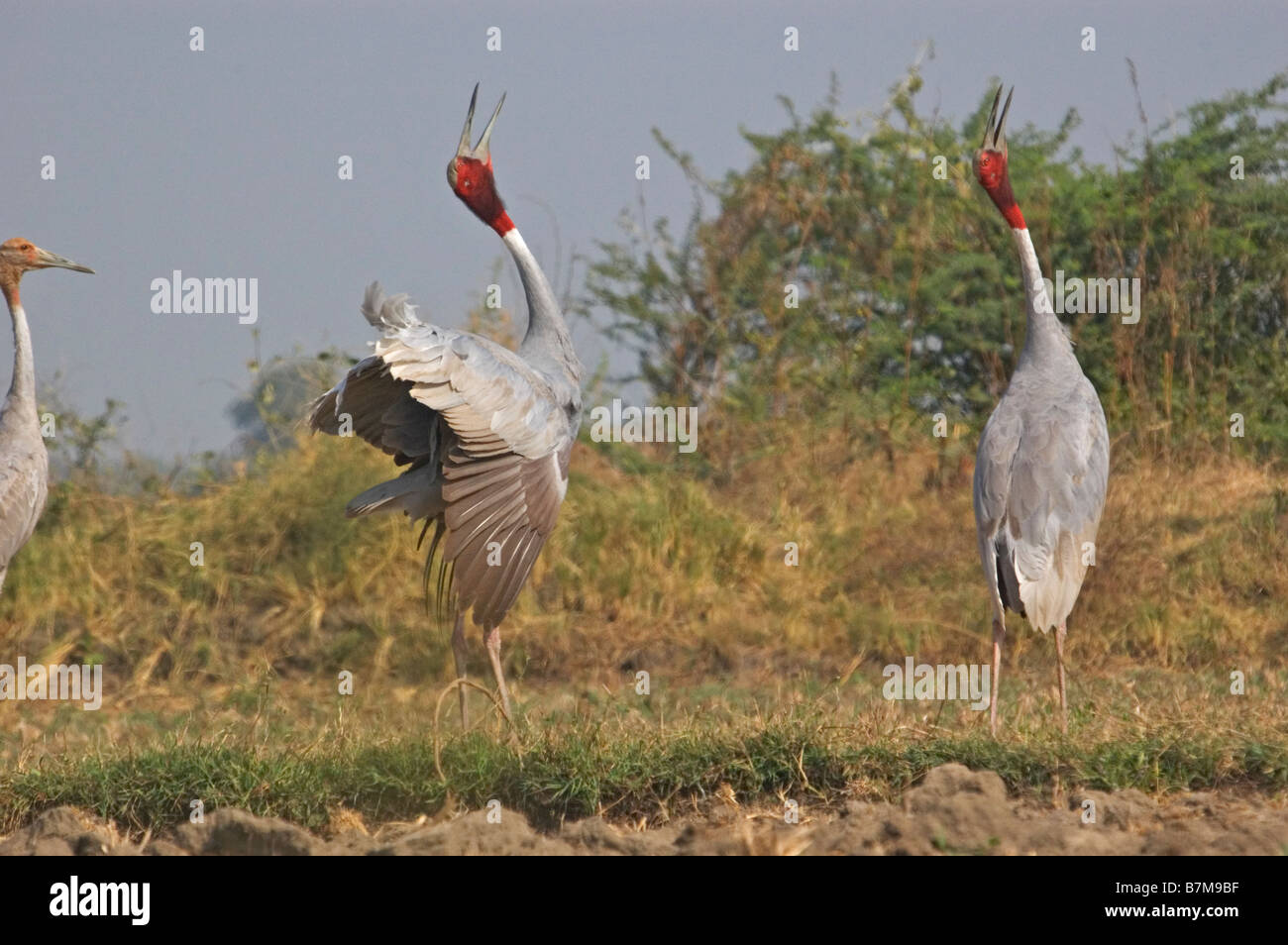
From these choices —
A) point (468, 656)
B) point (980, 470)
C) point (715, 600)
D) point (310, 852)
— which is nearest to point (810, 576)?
point (715, 600)

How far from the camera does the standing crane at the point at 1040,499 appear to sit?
5590mm

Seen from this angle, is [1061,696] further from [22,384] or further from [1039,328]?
[22,384]

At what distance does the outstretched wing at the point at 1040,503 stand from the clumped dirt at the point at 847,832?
1.18m

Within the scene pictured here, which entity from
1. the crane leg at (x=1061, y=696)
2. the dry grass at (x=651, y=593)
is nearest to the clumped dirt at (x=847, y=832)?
the crane leg at (x=1061, y=696)

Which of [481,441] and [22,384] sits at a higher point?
[22,384]

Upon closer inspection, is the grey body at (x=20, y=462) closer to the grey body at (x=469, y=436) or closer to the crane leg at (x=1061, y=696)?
the grey body at (x=469, y=436)

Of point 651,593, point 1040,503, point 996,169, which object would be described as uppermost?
point 996,169

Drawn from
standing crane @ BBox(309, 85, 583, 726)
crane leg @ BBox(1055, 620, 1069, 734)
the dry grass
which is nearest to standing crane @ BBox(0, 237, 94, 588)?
the dry grass

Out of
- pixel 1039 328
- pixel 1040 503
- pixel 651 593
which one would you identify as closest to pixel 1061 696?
pixel 1040 503

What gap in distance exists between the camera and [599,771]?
4793 millimetres

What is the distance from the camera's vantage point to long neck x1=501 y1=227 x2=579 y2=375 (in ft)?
21.3

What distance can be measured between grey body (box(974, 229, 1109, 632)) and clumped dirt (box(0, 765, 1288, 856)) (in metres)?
1.20

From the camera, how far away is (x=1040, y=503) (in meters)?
5.63

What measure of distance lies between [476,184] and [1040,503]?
2.74 m
